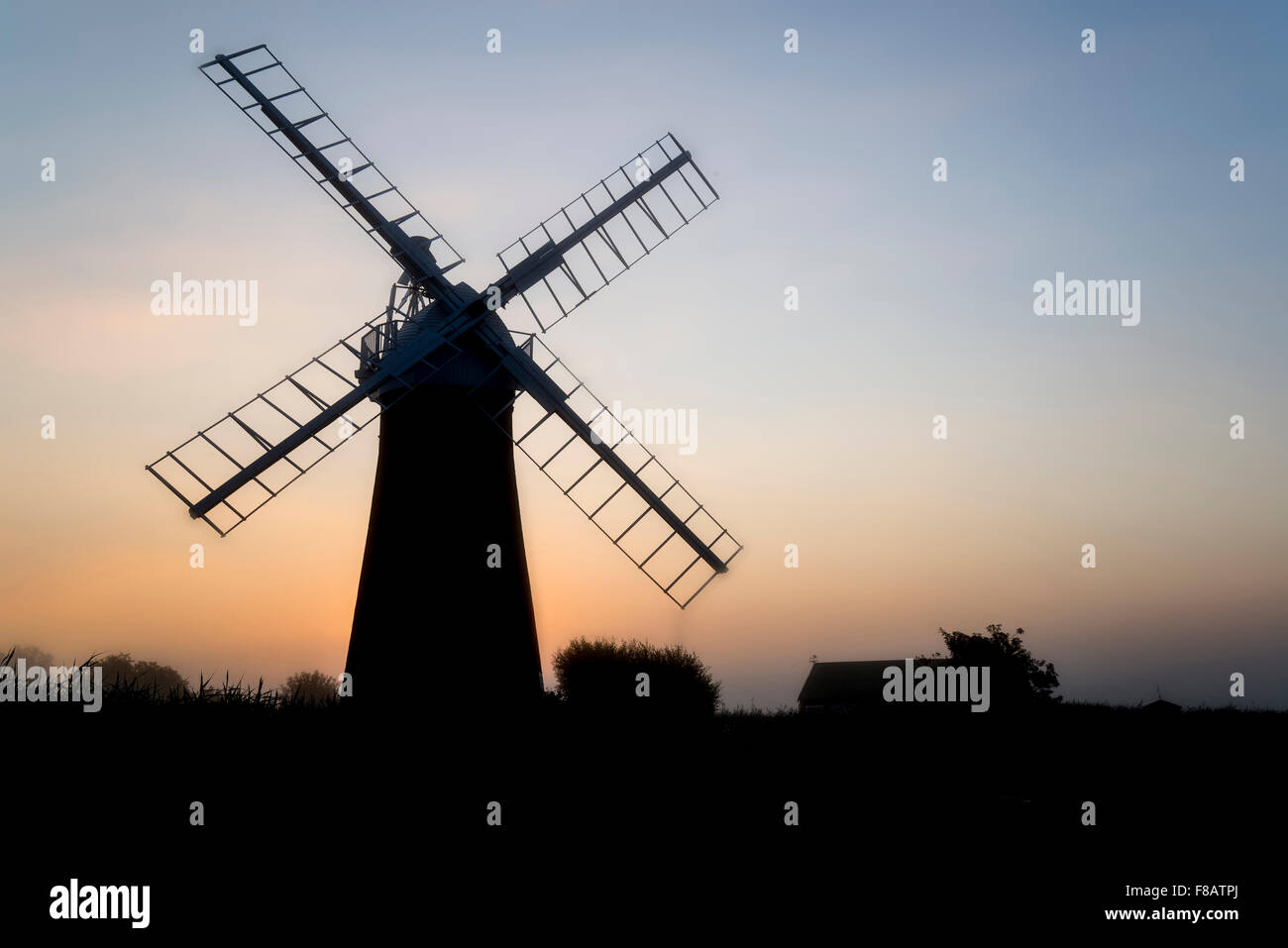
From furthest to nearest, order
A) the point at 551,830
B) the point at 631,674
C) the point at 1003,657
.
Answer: the point at 1003,657, the point at 631,674, the point at 551,830

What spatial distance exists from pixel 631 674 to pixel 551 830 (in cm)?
2703

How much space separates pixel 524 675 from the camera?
1856cm

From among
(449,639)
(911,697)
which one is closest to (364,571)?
(449,639)

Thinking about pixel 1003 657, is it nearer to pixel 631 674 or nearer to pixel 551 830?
pixel 631 674

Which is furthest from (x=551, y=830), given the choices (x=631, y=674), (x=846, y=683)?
(x=846, y=683)

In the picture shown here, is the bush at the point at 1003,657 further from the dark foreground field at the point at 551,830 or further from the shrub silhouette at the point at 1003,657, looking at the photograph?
the dark foreground field at the point at 551,830

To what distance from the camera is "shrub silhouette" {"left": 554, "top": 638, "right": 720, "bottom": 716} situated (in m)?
36.6

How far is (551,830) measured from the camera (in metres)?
9.91

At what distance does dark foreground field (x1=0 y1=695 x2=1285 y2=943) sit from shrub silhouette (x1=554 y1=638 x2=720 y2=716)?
2174 cm

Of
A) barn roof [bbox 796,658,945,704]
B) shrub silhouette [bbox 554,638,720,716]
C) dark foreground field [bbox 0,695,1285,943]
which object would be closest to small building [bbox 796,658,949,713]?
barn roof [bbox 796,658,945,704]

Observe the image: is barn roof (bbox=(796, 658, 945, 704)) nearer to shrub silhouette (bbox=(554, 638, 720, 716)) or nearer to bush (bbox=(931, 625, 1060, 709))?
bush (bbox=(931, 625, 1060, 709))
